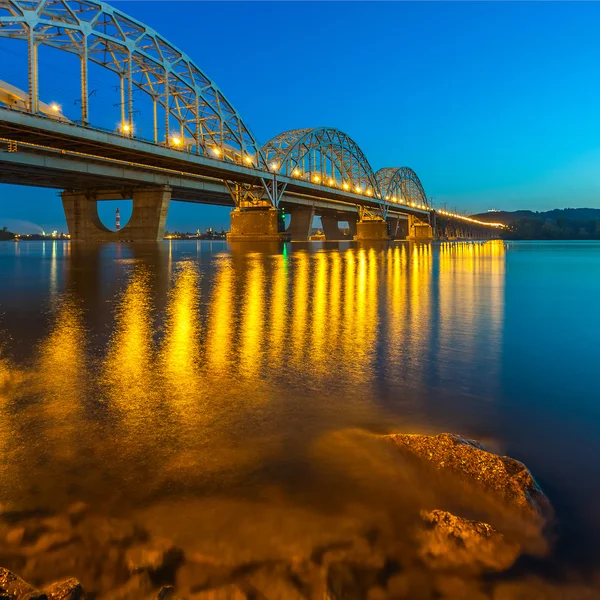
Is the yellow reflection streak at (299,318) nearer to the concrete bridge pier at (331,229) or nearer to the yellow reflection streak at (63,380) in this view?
the yellow reflection streak at (63,380)

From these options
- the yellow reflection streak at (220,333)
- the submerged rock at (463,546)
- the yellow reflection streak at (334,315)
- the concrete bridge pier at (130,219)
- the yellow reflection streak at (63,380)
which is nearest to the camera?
the submerged rock at (463,546)

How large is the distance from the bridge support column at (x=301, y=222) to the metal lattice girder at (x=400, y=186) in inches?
946

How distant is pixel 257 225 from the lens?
64.2 metres

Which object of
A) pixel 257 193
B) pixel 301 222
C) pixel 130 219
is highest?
pixel 257 193

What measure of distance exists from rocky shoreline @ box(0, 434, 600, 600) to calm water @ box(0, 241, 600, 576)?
0.55ft

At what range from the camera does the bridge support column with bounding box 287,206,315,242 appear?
99.5m

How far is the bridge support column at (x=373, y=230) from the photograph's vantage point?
10394cm

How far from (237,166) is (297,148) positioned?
2896 cm

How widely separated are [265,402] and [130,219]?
65.0 m

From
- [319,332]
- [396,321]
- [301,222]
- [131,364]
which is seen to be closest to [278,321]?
[319,332]

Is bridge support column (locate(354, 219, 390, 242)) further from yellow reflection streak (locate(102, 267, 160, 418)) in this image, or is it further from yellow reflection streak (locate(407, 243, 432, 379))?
yellow reflection streak (locate(102, 267, 160, 418))

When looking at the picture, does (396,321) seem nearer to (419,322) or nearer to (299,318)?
(419,322)

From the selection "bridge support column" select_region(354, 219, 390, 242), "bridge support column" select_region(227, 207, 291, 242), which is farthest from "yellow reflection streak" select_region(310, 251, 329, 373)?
"bridge support column" select_region(354, 219, 390, 242)

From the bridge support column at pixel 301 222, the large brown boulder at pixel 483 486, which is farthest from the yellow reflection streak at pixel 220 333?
the bridge support column at pixel 301 222
